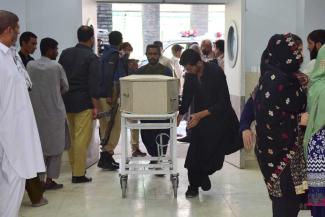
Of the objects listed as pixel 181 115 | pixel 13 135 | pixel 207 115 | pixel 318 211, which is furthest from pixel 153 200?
pixel 318 211

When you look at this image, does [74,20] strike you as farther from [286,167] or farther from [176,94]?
[286,167]

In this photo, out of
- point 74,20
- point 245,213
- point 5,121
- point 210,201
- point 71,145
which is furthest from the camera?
point 74,20

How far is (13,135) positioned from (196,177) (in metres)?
1.94

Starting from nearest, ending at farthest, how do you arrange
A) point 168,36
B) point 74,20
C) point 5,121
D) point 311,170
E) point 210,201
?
point 311,170
point 5,121
point 210,201
point 74,20
point 168,36

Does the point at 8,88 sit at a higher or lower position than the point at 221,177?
higher

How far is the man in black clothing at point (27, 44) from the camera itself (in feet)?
15.4

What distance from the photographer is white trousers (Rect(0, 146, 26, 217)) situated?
313 centimetres

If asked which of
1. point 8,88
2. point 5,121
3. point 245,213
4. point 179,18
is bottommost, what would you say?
point 245,213

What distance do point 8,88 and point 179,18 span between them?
446 inches

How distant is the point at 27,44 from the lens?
471 cm

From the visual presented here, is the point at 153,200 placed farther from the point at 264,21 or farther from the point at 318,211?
the point at 264,21

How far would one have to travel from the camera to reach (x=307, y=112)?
2.73 meters

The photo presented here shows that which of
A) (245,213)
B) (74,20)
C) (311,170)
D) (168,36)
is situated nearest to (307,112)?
(311,170)

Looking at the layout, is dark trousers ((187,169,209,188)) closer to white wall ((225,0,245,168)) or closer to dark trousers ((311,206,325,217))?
white wall ((225,0,245,168))
